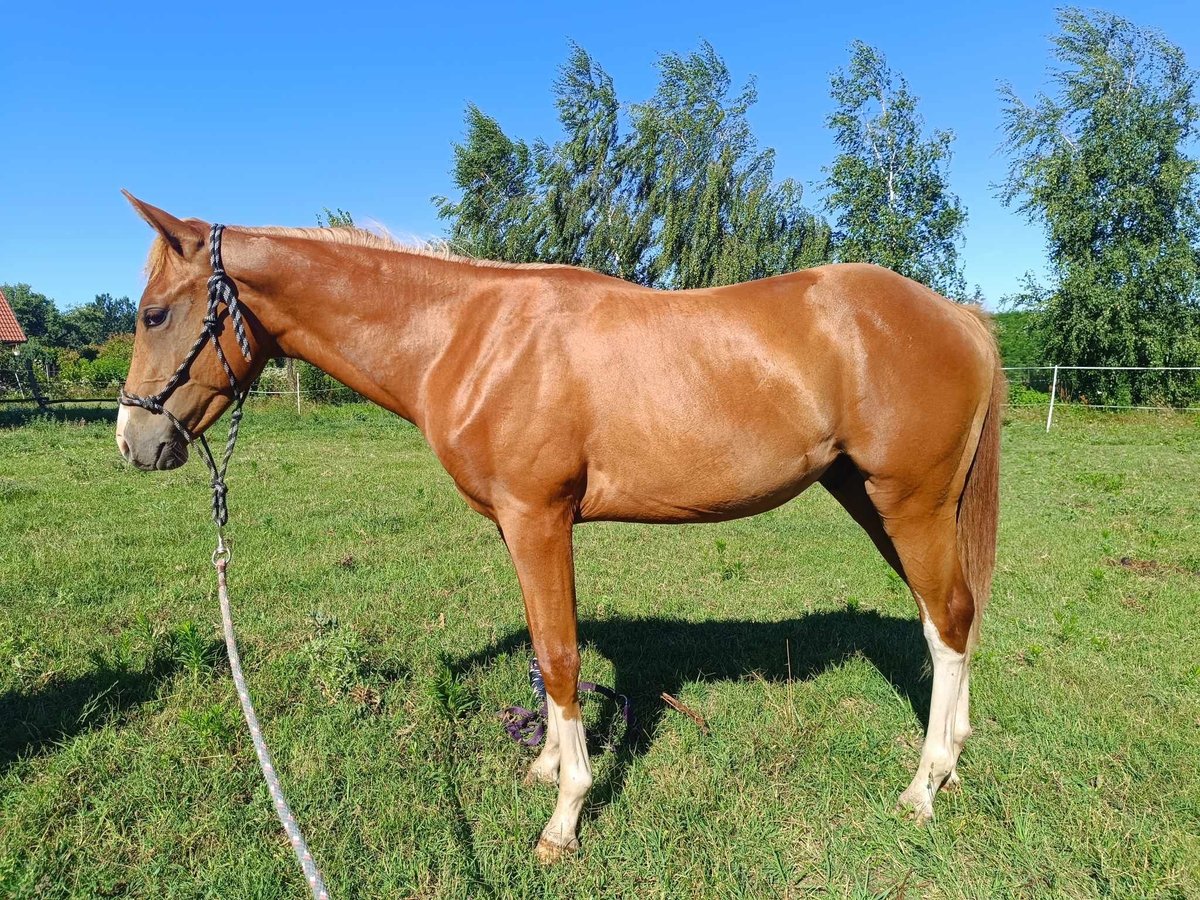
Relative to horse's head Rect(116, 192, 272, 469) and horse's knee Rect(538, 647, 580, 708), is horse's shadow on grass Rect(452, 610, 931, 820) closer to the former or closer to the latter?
A: horse's knee Rect(538, 647, 580, 708)

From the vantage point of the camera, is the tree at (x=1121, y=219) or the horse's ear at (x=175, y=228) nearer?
the horse's ear at (x=175, y=228)

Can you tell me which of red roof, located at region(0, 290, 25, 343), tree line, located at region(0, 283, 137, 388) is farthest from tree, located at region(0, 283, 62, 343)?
red roof, located at region(0, 290, 25, 343)

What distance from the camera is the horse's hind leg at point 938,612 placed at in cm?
291

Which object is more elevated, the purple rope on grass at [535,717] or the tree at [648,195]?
the tree at [648,195]

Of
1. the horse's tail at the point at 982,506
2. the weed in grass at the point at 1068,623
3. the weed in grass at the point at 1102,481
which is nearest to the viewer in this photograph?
the horse's tail at the point at 982,506

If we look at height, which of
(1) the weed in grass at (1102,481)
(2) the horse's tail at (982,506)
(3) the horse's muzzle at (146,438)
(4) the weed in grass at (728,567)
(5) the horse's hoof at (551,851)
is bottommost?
(5) the horse's hoof at (551,851)

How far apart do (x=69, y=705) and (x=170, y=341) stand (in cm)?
210

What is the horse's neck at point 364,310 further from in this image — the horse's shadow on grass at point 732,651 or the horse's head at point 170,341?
the horse's shadow on grass at point 732,651

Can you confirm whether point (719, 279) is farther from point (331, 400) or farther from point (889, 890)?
point (889, 890)

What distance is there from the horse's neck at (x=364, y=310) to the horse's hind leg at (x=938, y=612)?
6.61 feet

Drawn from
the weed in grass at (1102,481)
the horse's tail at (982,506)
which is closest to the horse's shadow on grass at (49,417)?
the horse's tail at (982,506)

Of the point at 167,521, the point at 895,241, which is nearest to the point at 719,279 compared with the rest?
the point at 895,241

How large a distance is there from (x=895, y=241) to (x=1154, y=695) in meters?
23.2

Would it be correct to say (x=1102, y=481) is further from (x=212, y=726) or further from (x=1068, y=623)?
(x=212, y=726)
